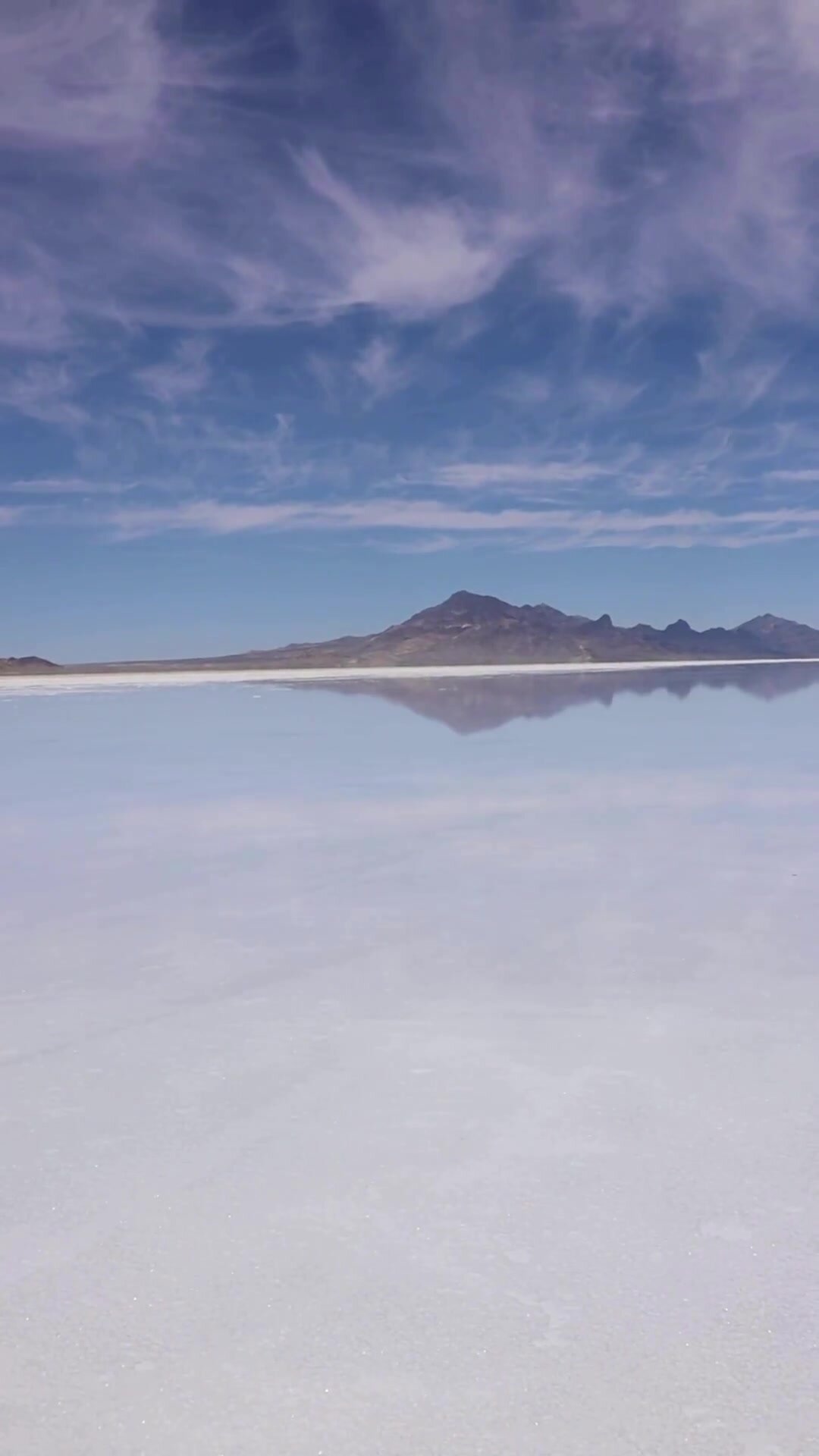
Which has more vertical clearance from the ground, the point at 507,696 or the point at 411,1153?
the point at 411,1153

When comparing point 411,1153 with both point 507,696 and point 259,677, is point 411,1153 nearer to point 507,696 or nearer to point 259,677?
point 507,696

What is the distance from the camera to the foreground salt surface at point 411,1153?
79.4 inches

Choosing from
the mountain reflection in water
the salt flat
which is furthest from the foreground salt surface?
the salt flat

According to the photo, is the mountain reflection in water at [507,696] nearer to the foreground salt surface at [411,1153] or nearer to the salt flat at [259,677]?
the foreground salt surface at [411,1153]

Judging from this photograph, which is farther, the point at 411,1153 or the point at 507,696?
the point at 507,696

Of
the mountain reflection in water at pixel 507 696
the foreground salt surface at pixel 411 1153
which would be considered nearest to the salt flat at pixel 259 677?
the mountain reflection in water at pixel 507 696

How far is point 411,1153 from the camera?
2.93m

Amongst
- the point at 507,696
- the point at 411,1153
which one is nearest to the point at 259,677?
the point at 507,696

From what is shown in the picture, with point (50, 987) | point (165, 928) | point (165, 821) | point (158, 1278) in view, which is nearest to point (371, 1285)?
point (158, 1278)

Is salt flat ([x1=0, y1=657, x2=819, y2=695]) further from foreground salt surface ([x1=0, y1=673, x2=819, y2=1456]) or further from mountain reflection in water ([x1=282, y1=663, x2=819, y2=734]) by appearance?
foreground salt surface ([x1=0, y1=673, x2=819, y2=1456])

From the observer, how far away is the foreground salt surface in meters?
2.02

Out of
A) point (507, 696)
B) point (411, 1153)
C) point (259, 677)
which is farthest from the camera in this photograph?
point (259, 677)

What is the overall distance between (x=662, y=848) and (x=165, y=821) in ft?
11.7

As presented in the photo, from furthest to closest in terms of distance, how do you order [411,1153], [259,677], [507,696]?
[259,677], [507,696], [411,1153]
